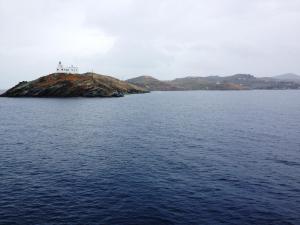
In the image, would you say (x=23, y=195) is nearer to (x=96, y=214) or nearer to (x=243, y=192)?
(x=96, y=214)

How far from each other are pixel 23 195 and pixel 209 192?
26.3 meters

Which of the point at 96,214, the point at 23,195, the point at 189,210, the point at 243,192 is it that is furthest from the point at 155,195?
the point at 23,195

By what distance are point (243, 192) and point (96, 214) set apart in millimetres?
21034

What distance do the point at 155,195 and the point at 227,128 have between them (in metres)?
61.7

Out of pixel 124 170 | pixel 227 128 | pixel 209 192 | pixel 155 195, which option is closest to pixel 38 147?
pixel 124 170

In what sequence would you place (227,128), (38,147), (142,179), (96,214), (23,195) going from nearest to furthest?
(96,214) < (23,195) < (142,179) < (38,147) < (227,128)

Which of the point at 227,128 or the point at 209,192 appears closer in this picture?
the point at 209,192

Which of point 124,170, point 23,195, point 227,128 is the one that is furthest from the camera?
point 227,128

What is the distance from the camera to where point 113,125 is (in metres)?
104

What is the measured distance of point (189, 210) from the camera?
3597 centimetres

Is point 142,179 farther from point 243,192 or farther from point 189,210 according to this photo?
point 243,192

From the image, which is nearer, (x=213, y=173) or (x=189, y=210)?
(x=189, y=210)

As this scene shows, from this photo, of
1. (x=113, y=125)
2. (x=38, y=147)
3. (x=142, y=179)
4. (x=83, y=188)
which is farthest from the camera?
(x=113, y=125)

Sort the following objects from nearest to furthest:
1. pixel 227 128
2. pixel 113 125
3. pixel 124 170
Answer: pixel 124 170, pixel 227 128, pixel 113 125
